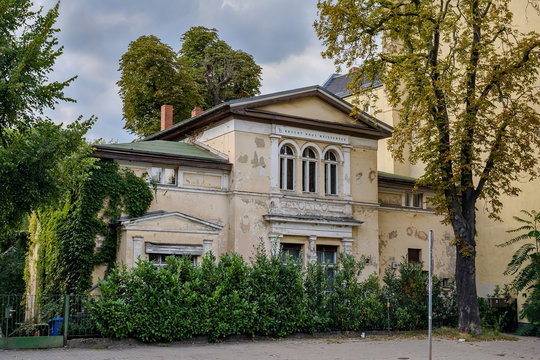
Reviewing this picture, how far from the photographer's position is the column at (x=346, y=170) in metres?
27.0

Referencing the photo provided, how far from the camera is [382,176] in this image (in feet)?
94.6

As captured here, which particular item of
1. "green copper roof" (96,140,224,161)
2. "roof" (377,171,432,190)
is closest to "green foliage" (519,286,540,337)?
"roof" (377,171,432,190)

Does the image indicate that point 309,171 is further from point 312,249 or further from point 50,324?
point 50,324

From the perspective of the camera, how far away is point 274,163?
25.3m

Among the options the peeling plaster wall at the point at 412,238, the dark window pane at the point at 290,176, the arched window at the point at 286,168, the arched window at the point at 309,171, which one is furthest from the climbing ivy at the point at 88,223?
the peeling plaster wall at the point at 412,238

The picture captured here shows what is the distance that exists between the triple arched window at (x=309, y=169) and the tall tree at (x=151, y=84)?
47.2 feet

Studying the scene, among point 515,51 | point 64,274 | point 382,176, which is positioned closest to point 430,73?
point 515,51

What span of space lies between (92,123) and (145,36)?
955 inches

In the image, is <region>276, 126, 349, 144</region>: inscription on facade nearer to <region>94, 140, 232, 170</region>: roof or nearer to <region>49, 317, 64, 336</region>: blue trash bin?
<region>94, 140, 232, 170</region>: roof

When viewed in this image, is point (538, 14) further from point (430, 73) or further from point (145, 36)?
point (145, 36)

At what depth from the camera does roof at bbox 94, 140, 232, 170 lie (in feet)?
74.7

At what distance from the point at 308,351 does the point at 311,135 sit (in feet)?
36.4

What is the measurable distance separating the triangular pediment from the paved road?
17.7 feet

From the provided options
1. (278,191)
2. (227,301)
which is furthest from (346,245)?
(227,301)
